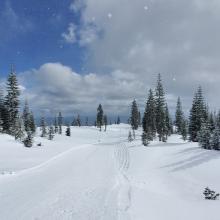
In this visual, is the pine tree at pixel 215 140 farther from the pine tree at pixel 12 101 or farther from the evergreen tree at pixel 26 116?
the evergreen tree at pixel 26 116

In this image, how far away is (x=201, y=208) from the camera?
12.0 meters

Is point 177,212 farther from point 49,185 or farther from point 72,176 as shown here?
point 72,176

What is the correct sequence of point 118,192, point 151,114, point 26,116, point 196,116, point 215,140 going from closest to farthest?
point 118,192, point 215,140, point 196,116, point 151,114, point 26,116

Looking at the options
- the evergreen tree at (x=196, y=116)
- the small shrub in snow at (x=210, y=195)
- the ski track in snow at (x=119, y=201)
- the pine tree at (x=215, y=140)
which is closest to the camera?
the ski track in snow at (x=119, y=201)

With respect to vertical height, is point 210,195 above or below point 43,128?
below

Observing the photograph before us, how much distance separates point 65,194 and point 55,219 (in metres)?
4.10

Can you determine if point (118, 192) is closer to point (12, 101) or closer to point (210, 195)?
point (210, 195)

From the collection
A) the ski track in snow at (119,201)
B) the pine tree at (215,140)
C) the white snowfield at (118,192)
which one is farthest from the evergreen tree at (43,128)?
the ski track in snow at (119,201)

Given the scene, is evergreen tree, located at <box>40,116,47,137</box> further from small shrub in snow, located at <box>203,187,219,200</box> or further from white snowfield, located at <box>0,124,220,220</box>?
small shrub in snow, located at <box>203,187,219,200</box>

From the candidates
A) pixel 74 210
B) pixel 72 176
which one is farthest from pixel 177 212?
pixel 72 176

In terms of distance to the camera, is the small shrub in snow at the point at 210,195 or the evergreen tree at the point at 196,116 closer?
the small shrub in snow at the point at 210,195

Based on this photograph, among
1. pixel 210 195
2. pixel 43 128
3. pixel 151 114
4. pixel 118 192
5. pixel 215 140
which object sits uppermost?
pixel 151 114

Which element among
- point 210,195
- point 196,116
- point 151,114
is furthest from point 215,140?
point 151,114

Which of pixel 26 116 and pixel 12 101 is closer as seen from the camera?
pixel 12 101
